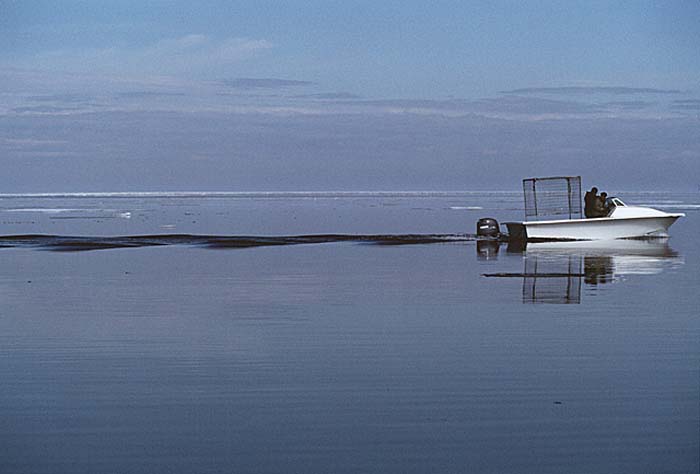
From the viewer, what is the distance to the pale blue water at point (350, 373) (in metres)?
9.80

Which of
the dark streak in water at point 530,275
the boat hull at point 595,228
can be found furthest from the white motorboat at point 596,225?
the dark streak in water at point 530,275

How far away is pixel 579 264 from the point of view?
31.6 metres

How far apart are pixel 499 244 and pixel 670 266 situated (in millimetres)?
13266

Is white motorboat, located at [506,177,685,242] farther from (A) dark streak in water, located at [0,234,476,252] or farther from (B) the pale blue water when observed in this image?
(B) the pale blue water

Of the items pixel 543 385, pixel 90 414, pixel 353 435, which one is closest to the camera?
pixel 353 435

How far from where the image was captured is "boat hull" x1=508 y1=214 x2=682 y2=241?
43062 millimetres

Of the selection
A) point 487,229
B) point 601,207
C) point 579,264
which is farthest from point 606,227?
point 579,264

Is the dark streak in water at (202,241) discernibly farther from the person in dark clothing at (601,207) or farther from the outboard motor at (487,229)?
the person in dark clothing at (601,207)

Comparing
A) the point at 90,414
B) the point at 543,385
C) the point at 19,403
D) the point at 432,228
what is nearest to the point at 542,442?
the point at 543,385

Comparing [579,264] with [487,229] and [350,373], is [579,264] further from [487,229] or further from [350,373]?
[350,373]

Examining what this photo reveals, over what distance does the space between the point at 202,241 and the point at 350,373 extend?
3089 centimetres

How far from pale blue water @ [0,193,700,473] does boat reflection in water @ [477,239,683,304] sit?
10.1 inches

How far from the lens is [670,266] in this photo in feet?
100

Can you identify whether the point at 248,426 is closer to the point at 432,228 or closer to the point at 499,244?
the point at 499,244
